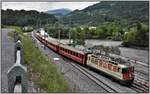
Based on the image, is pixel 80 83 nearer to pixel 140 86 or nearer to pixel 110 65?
pixel 110 65

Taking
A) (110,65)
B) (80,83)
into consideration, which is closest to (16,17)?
(80,83)

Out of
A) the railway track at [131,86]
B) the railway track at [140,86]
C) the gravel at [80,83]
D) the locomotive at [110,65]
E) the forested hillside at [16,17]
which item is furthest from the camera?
the locomotive at [110,65]

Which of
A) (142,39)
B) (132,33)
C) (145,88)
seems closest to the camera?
(145,88)

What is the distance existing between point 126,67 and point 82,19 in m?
69.9

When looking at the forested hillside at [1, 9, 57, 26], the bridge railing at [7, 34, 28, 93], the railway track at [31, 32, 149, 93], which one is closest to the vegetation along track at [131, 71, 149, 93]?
the railway track at [31, 32, 149, 93]

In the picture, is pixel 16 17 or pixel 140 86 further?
pixel 16 17

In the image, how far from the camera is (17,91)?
1.95 m

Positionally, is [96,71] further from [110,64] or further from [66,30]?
[66,30]

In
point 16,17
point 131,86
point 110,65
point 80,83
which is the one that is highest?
point 16,17

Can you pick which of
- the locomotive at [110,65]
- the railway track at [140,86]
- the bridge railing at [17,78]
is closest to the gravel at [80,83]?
the locomotive at [110,65]

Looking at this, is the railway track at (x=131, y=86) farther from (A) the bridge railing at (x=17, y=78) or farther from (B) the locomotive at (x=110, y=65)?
(A) the bridge railing at (x=17, y=78)

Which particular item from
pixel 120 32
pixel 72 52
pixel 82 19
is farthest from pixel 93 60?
pixel 82 19

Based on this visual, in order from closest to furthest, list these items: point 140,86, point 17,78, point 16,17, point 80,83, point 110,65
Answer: point 17,78
point 80,83
point 140,86
point 110,65
point 16,17

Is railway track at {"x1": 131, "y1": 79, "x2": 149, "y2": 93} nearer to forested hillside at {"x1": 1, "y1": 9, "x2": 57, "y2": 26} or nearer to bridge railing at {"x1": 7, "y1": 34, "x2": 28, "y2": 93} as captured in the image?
forested hillside at {"x1": 1, "y1": 9, "x2": 57, "y2": 26}
